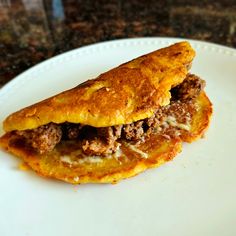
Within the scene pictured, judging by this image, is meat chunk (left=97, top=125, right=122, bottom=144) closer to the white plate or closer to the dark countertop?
the white plate

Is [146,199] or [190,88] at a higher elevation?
[190,88]

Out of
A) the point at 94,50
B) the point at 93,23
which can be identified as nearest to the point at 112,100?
the point at 94,50

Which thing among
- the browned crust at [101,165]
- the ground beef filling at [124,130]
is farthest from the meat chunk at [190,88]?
the browned crust at [101,165]

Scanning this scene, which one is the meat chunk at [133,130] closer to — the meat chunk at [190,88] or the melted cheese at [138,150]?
the melted cheese at [138,150]

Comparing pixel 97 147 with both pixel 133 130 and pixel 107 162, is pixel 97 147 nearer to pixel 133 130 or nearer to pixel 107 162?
pixel 107 162

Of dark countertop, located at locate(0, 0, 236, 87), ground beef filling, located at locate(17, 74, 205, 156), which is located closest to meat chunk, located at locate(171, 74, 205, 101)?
ground beef filling, located at locate(17, 74, 205, 156)

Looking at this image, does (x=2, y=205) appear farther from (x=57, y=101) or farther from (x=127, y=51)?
(x=127, y=51)
